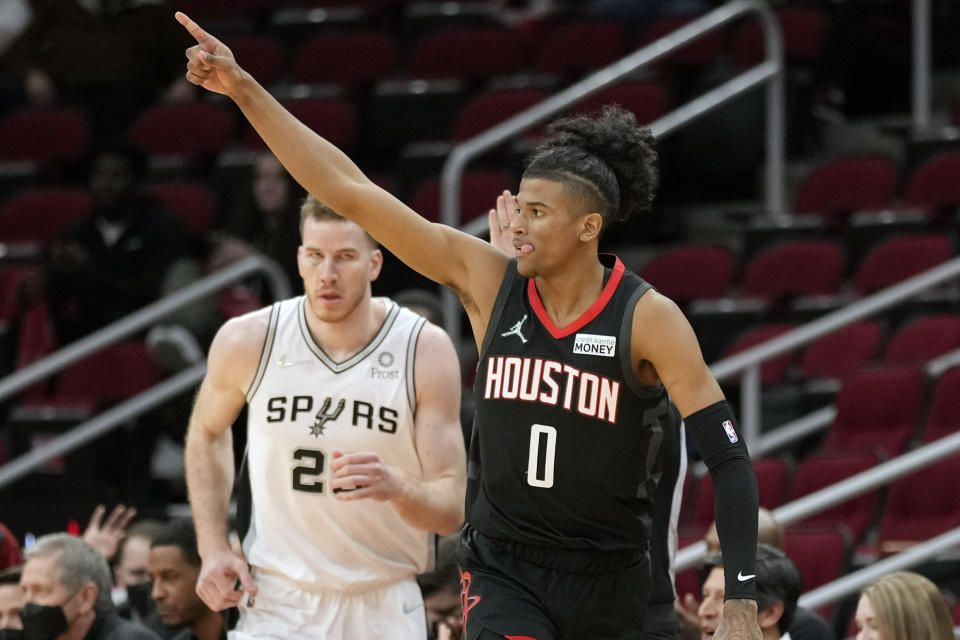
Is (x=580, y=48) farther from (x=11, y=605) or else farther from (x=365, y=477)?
(x=365, y=477)

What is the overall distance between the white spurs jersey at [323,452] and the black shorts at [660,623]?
95 cm

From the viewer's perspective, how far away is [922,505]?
7.71 meters

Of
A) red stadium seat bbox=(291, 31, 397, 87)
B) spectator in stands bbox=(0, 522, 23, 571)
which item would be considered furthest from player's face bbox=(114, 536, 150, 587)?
red stadium seat bbox=(291, 31, 397, 87)

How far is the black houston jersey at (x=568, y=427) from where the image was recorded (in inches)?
155

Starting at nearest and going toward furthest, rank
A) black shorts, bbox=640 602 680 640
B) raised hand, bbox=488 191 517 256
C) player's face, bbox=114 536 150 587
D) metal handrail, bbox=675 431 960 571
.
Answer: black shorts, bbox=640 602 680 640, raised hand, bbox=488 191 517 256, metal handrail, bbox=675 431 960 571, player's face, bbox=114 536 150 587

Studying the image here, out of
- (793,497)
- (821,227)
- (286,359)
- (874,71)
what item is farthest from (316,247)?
(874,71)

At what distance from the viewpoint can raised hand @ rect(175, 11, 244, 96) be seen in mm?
3867

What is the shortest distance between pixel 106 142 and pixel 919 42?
5.51 m

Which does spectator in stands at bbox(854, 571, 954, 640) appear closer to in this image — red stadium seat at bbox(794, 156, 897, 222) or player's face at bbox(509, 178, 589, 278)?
player's face at bbox(509, 178, 589, 278)

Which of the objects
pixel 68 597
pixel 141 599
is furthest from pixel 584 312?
pixel 141 599

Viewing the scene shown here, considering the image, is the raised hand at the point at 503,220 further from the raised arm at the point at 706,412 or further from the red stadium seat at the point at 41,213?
the red stadium seat at the point at 41,213

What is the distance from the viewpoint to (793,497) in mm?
7711

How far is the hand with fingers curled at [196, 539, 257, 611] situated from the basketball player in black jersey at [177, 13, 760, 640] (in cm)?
97

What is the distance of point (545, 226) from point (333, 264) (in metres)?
1.12
